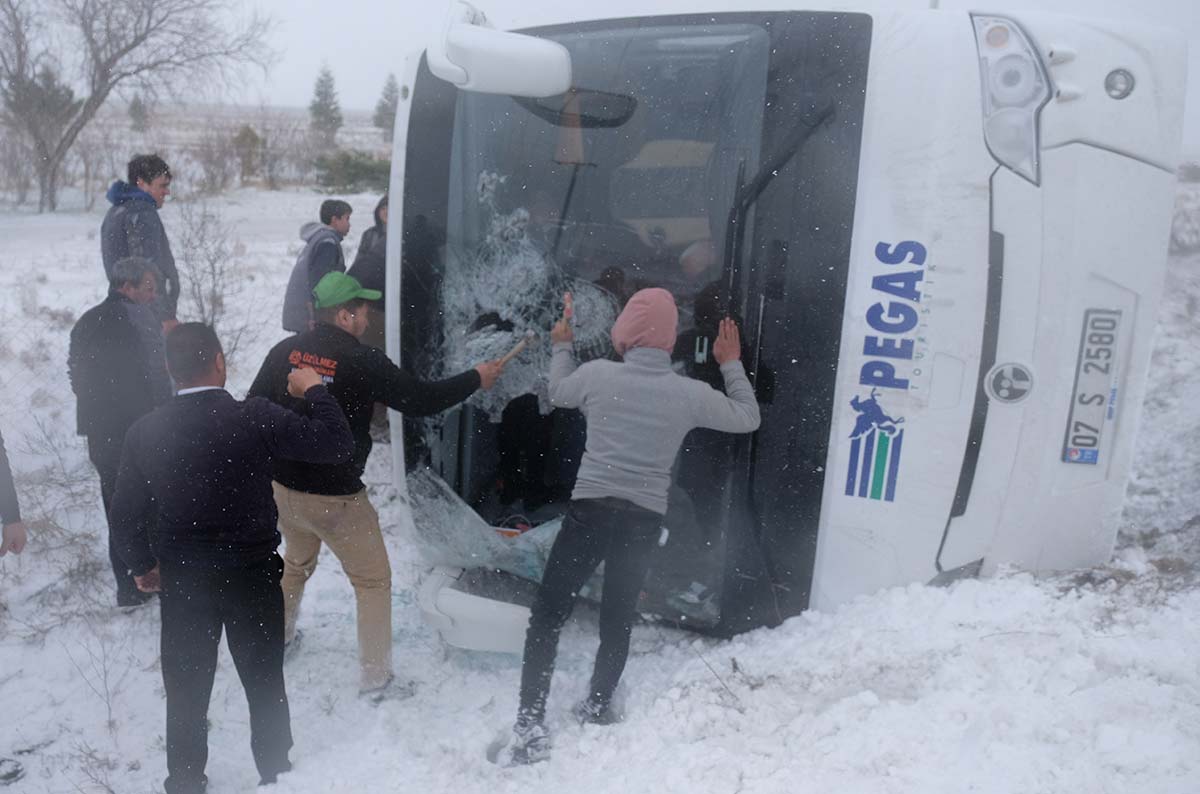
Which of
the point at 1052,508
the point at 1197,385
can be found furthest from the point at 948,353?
the point at 1197,385

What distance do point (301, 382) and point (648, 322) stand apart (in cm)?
116

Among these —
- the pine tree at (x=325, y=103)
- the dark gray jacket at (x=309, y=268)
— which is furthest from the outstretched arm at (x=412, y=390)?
the pine tree at (x=325, y=103)

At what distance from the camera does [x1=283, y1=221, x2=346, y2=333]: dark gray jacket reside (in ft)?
Answer: 18.0

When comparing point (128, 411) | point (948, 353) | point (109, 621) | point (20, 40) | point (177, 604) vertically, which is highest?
point (20, 40)

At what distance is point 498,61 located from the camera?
112 inches

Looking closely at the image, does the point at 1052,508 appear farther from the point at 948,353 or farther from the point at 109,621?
the point at 109,621

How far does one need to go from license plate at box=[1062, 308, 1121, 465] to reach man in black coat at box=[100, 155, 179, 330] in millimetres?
4246

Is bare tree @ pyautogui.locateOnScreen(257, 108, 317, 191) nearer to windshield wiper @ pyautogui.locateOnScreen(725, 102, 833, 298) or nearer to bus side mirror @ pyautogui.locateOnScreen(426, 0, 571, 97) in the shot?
bus side mirror @ pyautogui.locateOnScreen(426, 0, 571, 97)

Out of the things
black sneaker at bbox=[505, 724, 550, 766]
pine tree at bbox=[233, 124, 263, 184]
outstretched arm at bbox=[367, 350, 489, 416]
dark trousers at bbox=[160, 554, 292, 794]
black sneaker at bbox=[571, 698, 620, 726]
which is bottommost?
black sneaker at bbox=[505, 724, 550, 766]

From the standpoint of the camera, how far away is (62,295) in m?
9.77

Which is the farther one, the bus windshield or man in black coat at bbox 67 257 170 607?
man in black coat at bbox 67 257 170 607

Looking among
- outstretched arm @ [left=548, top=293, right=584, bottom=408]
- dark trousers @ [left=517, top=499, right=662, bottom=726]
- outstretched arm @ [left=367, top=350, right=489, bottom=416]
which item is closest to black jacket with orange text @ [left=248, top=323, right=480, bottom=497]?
outstretched arm @ [left=367, top=350, right=489, bottom=416]

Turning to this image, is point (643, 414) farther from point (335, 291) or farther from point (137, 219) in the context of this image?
point (137, 219)

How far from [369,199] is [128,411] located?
17.2 meters
